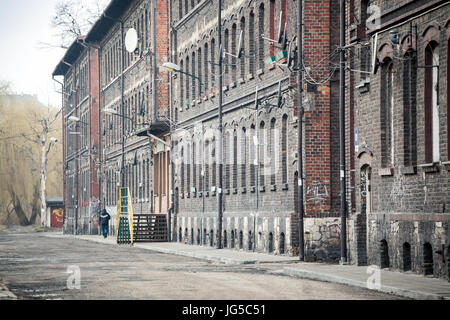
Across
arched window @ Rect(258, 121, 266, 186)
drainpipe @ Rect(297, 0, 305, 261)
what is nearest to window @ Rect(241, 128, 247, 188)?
arched window @ Rect(258, 121, 266, 186)

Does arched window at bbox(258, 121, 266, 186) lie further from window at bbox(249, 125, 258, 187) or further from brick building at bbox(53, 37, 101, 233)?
brick building at bbox(53, 37, 101, 233)

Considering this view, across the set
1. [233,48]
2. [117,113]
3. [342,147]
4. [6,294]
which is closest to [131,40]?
[117,113]

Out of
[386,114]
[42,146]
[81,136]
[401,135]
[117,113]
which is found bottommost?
[401,135]

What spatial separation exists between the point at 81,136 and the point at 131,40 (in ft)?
Result: 82.4

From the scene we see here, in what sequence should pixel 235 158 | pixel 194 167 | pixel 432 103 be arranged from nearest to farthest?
pixel 432 103 → pixel 235 158 → pixel 194 167

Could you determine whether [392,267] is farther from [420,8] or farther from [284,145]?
[284,145]

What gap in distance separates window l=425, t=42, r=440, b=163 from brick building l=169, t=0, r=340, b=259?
7.46 metres

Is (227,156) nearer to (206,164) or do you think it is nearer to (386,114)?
(206,164)

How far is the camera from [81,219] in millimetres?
78750

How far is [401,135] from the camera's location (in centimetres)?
2277

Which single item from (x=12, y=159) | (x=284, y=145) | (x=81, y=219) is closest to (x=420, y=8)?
(x=284, y=145)

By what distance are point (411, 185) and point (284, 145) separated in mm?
10554

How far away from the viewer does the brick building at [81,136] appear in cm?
7350

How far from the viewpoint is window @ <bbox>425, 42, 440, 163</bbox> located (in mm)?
21406
